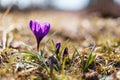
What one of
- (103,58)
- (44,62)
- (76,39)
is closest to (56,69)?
(44,62)

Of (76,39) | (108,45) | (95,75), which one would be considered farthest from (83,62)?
(76,39)

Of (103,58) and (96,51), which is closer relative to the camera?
(103,58)

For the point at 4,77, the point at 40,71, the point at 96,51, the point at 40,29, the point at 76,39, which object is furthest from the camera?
the point at 76,39

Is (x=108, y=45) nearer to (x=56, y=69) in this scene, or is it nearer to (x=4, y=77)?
(x=56, y=69)

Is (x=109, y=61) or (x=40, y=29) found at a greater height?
(x=40, y=29)

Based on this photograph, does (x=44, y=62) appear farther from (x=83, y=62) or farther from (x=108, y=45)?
(x=108, y=45)

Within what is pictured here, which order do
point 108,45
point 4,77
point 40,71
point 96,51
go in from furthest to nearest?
point 108,45 → point 96,51 → point 40,71 → point 4,77

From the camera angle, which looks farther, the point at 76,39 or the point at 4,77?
the point at 76,39

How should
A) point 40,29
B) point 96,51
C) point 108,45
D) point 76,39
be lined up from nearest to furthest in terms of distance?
1. point 40,29
2. point 96,51
3. point 108,45
4. point 76,39

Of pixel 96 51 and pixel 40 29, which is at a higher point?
pixel 40 29
